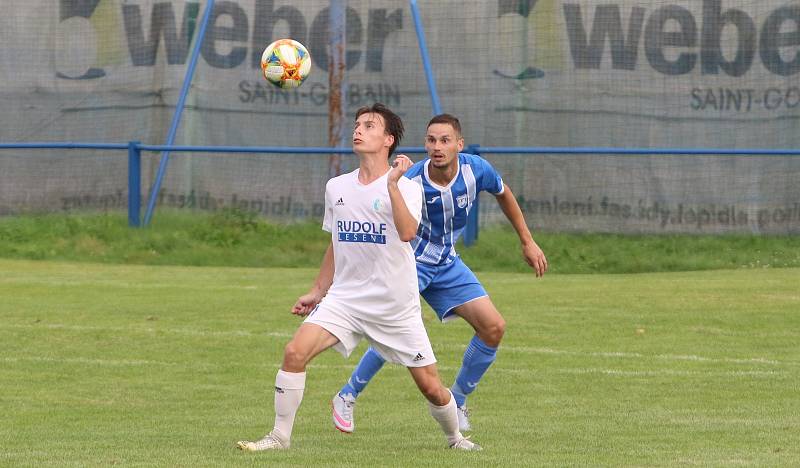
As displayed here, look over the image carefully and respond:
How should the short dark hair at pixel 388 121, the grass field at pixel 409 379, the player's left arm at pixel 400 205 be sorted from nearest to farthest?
the player's left arm at pixel 400 205
the short dark hair at pixel 388 121
the grass field at pixel 409 379

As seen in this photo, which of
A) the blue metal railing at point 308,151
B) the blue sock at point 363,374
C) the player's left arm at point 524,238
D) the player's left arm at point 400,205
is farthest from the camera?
the blue metal railing at point 308,151

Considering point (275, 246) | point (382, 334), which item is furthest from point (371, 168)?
point (275, 246)

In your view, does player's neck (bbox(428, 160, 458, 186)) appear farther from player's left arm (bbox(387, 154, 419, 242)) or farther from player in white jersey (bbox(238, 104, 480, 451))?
player's left arm (bbox(387, 154, 419, 242))

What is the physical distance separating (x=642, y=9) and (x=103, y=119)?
799 cm

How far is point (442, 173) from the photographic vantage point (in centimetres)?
842

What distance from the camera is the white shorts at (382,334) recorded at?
7277 mm

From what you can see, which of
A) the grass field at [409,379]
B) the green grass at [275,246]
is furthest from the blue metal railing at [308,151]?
the grass field at [409,379]

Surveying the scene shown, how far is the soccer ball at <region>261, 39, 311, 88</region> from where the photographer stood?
12727 millimetres

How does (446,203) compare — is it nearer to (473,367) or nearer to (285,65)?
(473,367)

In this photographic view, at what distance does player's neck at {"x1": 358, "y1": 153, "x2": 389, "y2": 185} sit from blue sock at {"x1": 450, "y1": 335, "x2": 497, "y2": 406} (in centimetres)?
170

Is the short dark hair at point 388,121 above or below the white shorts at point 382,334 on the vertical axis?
above

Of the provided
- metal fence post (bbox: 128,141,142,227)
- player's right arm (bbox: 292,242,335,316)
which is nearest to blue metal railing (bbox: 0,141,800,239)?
metal fence post (bbox: 128,141,142,227)

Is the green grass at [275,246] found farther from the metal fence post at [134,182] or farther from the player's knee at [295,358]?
the player's knee at [295,358]

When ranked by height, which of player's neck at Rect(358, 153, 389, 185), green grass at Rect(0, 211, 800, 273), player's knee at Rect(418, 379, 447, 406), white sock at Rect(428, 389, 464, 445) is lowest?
green grass at Rect(0, 211, 800, 273)
